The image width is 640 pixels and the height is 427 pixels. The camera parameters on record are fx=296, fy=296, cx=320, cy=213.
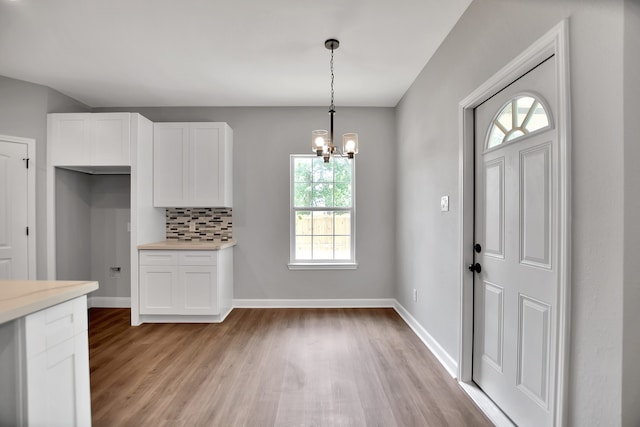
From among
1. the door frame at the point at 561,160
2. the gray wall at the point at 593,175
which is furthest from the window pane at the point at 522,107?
the gray wall at the point at 593,175

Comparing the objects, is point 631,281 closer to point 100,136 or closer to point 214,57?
point 214,57

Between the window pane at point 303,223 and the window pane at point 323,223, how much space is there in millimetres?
85

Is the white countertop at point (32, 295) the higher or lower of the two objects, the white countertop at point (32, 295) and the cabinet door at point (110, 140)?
the lower

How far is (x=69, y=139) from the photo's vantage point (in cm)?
350

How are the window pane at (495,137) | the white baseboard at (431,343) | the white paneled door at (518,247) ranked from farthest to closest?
1. the white baseboard at (431,343)
2. the window pane at (495,137)
3. the white paneled door at (518,247)

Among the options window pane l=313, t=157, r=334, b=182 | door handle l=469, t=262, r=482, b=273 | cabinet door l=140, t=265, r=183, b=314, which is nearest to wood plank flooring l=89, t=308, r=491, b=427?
cabinet door l=140, t=265, r=183, b=314

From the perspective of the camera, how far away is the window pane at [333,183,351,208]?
4180 mm

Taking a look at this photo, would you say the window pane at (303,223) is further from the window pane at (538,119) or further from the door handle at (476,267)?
the window pane at (538,119)

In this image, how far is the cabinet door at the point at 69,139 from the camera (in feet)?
11.5

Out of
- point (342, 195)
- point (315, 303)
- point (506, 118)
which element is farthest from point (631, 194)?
point (315, 303)

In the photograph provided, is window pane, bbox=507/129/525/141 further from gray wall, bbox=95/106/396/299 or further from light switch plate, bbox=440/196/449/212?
gray wall, bbox=95/106/396/299

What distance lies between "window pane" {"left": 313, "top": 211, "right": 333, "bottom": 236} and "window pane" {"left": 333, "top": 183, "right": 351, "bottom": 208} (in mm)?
197

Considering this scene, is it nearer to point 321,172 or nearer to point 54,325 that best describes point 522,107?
point 54,325

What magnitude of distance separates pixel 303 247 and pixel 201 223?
4.75ft
